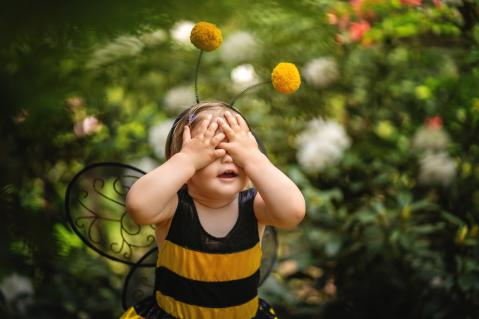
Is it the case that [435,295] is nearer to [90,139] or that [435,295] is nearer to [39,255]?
[90,139]

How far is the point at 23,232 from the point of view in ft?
1.27

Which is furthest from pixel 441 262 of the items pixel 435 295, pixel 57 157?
pixel 57 157

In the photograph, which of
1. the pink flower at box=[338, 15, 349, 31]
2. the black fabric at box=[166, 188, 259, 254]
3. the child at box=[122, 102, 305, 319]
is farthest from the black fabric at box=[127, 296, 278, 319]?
the pink flower at box=[338, 15, 349, 31]

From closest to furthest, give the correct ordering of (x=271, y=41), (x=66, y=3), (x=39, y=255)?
1. (x=66, y=3)
2. (x=39, y=255)
3. (x=271, y=41)

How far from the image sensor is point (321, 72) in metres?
2.25

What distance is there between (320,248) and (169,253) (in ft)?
4.00

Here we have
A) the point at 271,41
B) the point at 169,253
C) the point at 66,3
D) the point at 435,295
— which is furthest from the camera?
the point at 271,41

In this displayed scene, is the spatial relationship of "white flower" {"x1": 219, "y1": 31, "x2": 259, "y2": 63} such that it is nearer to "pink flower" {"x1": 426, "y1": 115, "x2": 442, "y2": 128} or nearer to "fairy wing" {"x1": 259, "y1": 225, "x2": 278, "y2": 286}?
"pink flower" {"x1": 426, "y1": 115, "x2": 442, "y2": 128}

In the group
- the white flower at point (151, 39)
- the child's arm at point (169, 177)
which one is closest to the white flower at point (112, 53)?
the white flower at point (151, 39)

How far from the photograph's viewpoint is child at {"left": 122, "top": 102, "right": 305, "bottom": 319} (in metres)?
0.92

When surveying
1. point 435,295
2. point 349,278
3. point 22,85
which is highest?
point 22,85

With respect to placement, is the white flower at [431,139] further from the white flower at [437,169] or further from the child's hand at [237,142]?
the child's hand at [237,142]

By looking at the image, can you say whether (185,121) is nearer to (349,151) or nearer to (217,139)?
(217,139)

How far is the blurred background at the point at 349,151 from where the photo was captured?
71.9 inches
